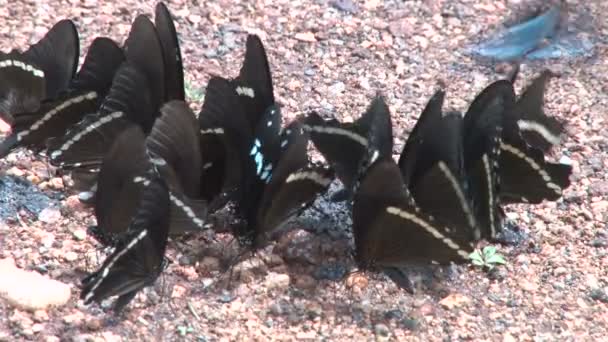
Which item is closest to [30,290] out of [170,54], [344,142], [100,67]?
[100,67]

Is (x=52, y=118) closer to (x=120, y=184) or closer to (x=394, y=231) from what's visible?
(x=120, y=184)

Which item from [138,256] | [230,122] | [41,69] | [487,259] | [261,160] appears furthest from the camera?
[41,69]

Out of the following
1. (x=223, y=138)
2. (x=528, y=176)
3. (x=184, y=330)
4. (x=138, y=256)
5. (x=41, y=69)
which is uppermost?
(x=41, y=69)

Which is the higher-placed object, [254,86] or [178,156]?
[254,86]

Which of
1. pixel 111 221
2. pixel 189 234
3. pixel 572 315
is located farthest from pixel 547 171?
pixel 111 221

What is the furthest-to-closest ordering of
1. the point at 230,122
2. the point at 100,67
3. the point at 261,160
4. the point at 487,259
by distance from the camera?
the point at 100,67, the point at 487,259, the point at 230,122, the point at 261,160

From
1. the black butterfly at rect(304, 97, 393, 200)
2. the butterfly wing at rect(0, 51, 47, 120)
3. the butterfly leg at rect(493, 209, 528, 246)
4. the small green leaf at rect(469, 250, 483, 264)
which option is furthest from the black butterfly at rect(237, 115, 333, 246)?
the butterfly wing at rect(0, 51, 47, 120)

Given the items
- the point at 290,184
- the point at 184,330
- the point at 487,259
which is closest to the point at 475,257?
the point at 487,259

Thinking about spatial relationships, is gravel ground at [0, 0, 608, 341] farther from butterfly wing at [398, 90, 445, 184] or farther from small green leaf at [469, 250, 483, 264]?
butterfly wing at [398, 90, 445, 184]

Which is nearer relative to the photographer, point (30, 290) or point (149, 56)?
point (30, 290)
